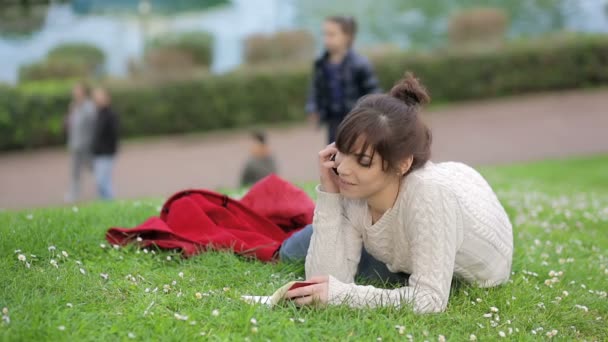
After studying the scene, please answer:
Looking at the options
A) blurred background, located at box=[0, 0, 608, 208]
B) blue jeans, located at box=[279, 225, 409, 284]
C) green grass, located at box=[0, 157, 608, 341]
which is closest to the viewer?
green grass, located at box=[0, 157, 608, 341]

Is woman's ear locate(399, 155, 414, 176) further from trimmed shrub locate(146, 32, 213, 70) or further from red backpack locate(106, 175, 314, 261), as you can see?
trimmed shrub locate(146, 32, 213, 70)

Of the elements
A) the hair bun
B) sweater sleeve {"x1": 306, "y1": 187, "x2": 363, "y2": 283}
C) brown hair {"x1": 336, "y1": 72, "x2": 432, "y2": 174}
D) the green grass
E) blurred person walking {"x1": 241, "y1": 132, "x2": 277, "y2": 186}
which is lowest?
blurred person walking {"x1": 241, "y1": 132, "x2": 277, "y2": 186}

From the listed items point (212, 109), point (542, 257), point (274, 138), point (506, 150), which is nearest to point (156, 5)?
point (212, 109)

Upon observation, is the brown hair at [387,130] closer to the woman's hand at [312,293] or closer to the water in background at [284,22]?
the woman's hand at [312,293]

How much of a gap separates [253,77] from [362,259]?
1255cm

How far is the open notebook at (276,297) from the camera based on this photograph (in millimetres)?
3662

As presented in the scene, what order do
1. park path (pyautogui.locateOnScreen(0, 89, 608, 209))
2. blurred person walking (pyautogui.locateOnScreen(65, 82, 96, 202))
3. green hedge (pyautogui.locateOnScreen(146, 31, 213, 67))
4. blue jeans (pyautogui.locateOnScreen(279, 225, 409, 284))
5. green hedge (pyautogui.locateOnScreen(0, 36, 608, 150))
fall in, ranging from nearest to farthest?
1. blue jeans (pyautogui.locateOnScreen(279, 225, 409, 284))
2. blurred person walking (pyautogui.locateOnScreen(65, 82, 96, 202))
3. park path (pyautogui.locateOnScreen(0, 89, 608, 209))
4. green hedge (pyautogui.locateOnScreen(0, 36, 608, 150))
5. green hedge (pyautogui.locateOnScreen(146, 31, 213, 67))

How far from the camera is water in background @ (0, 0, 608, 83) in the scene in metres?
19.5

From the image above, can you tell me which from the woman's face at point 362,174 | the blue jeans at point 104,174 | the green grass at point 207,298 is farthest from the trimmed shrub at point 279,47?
the woman's face at point 362,174

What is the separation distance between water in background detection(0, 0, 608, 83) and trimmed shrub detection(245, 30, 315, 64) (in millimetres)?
499

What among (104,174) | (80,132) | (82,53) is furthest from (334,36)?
(82,53)

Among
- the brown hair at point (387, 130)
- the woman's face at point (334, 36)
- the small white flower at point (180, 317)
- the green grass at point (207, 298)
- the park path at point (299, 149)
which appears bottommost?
the park path at point (299, 149)

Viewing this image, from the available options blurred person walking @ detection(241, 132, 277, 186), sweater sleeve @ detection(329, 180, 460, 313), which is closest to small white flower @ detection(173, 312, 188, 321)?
sweater sleeve @ detection(329, 180, 460, 313)

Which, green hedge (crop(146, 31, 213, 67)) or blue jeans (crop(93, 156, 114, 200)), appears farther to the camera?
green hedge (crop(146, 31, 213, 67))
